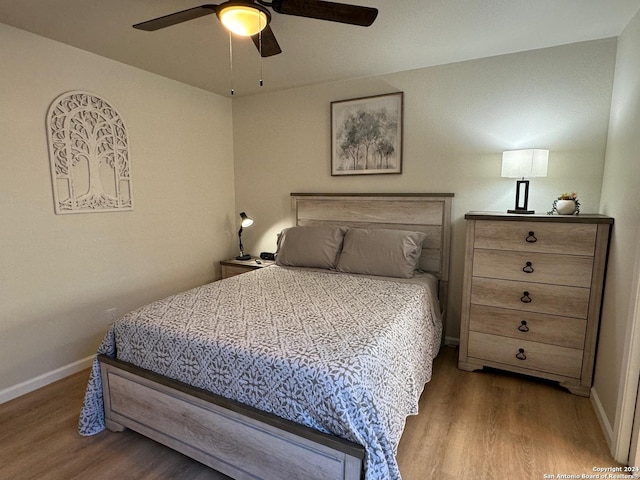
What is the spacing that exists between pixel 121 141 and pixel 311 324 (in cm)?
222

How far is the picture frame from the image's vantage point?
2998 millimetres

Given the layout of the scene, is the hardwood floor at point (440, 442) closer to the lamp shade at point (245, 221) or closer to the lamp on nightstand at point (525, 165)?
the lamp on nightstand at point (525, 165)

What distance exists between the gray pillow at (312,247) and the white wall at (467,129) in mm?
548

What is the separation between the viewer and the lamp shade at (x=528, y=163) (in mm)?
2320

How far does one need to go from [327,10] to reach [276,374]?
1574 millimetres

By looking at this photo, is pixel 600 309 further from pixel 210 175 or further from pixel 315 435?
pixel 210 175

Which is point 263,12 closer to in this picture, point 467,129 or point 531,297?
point 467,129

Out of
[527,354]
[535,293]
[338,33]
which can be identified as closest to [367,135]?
[338,33]

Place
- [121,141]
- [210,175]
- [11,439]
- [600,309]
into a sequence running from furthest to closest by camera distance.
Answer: [210,175]
[121,141]
[600,309]
[11,439]

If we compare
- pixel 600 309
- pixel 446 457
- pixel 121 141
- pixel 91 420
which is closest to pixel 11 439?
pixel 91 420

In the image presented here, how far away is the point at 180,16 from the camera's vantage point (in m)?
1.61

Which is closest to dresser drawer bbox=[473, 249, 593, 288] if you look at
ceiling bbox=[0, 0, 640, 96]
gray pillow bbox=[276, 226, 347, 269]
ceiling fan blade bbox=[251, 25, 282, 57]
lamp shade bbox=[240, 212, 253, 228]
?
gray pillow bbox=[276, 226, 347, 269]

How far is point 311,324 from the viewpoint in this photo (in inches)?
66.7

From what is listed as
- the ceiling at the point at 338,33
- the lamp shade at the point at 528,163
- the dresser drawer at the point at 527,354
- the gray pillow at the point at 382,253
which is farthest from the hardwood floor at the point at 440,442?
the ceiling at the point at 338,33
